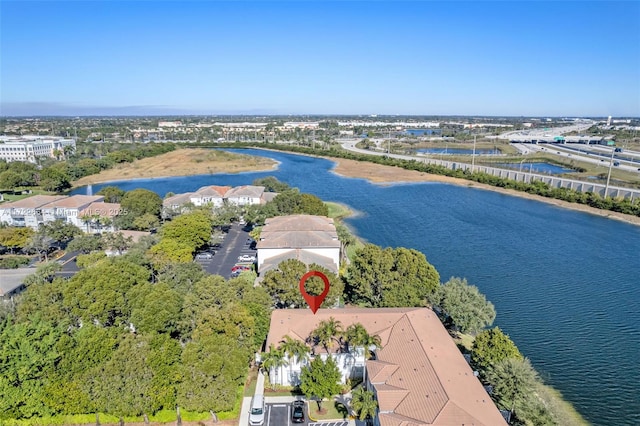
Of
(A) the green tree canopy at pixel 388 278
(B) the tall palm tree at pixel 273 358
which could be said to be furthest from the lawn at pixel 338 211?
(B) the tall palm tree at pixel 273 358

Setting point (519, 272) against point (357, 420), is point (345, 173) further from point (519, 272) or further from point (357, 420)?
point (357, 420)

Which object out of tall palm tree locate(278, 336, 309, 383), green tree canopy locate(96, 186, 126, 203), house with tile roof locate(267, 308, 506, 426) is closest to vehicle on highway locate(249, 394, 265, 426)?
house with tile roof locate(267, 308, 506, 426)

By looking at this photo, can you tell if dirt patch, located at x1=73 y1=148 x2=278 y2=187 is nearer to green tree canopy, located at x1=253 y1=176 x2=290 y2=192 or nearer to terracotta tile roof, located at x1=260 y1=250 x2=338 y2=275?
green tree canopy, located at x1=253 y1=176 x2=290 y2=192

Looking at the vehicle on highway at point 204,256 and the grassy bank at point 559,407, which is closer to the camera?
the grassy bank at point 559,407

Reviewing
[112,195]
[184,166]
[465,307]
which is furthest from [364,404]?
[184,166]

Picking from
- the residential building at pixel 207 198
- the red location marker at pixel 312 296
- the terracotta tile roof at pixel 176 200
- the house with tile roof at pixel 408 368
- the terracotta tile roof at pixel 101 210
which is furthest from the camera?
the residential building at pixel 207 198

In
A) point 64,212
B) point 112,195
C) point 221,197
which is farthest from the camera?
point 221,197

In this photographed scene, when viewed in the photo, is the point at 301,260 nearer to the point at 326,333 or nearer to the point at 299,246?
the point at 299,246

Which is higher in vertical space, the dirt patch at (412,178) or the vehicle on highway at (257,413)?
the dirt patch at (412,178)

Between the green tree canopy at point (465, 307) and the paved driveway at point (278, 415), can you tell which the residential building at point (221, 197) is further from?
the paved driveway at point (278, 415)
